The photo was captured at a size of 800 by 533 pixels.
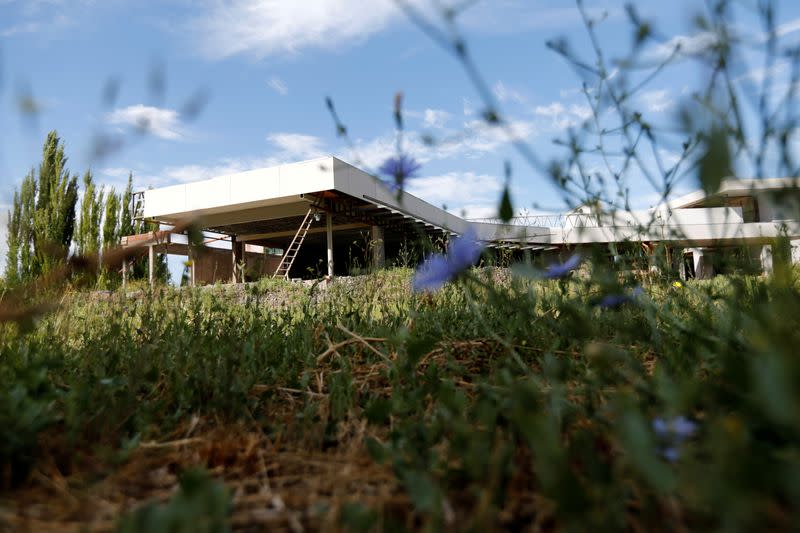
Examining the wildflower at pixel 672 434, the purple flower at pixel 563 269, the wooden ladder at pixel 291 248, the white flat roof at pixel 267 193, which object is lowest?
the wildflower at pixel 672 434

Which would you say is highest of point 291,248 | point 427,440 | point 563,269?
point 291,248

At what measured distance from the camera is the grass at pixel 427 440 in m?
0.55

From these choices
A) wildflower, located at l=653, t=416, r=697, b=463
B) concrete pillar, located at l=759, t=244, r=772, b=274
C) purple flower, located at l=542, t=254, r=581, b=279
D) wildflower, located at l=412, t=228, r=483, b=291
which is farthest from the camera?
concrete pillar, located at l=759, t=244, r=772, b=274

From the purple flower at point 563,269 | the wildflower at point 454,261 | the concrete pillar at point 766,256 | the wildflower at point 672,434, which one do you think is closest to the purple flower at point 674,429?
the wildflower at point 672,434

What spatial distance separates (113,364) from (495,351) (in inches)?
49.6

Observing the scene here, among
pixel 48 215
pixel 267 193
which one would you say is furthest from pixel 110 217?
pixel 48 215

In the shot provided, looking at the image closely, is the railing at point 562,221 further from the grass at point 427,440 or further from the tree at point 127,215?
the tree at point 127,215

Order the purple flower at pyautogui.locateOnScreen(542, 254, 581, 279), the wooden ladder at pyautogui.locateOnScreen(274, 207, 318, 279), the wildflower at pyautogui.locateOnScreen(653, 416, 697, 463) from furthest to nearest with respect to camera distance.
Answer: the wooden ladder at pyautogui.locateOnScreen(274, 207, 318, 279) < the purple flower at pyautogui.locateOnScreen(542, 254, 581, 279) < the wildflower at pyautogui.locateOnScreen(653, 416, 697, 463)

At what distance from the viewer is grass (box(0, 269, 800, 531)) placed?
552 millimetres

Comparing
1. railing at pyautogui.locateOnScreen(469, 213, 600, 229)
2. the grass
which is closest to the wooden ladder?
railing at pyautogui.locateOnScreen(469, 213, 600, 229)

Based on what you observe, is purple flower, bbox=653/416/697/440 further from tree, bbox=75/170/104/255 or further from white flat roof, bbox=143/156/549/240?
tree, bbox=75/170/104/255

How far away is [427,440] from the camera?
103 centimetres

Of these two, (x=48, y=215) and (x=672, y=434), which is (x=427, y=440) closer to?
(x=672, y=434)

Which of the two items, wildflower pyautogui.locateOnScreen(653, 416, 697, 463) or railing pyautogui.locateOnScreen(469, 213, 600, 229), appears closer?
wildflower pyautogui.locateOnScreen(653, 416, 697, 463)
